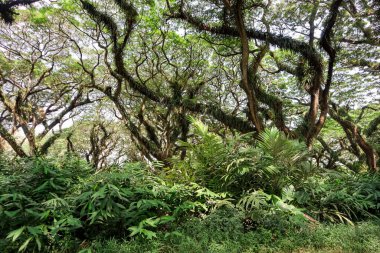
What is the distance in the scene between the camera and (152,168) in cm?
522

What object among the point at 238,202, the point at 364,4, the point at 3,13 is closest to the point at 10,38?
the point at 3,13

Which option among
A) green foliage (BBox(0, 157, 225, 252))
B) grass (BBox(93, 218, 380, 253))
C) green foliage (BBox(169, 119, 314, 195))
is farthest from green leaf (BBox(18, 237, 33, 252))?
green foliage (BBox(169, 119, 314, 195))

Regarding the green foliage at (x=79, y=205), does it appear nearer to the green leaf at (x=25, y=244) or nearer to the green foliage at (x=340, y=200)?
the green leaf at (x=25, y=244)

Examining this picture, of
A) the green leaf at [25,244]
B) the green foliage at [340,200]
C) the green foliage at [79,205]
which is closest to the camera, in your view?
the green leaf at [25,244]

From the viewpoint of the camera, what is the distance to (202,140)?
5410 mm

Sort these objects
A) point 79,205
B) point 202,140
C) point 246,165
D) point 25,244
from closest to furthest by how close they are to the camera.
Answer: point 25,244, point 79,205, point 246,165, point 202,140

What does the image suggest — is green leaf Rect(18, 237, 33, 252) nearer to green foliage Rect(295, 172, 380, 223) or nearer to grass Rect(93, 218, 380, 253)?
Answer: grass Rect(93, 218, 380, 253)

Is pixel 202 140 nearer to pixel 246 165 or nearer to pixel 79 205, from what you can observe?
pixel 246 165

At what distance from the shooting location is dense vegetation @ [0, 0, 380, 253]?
10.8 feet

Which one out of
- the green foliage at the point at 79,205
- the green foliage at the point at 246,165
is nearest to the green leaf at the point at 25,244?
the green foliage at the point at 79,205

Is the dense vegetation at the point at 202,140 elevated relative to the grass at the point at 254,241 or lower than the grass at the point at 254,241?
elevated

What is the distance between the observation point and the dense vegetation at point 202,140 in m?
3.30

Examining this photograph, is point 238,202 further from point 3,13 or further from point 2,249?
point 3,13

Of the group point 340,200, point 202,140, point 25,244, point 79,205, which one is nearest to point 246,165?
point 202,140
